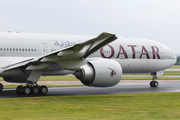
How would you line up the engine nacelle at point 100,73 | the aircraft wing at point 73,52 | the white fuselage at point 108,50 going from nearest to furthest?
the aircraft wing at point 73,52, the engine nacelle at point 100,73, the white fuselage at point 108,50

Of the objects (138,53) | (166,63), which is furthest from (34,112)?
(166,63)

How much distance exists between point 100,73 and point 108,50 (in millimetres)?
4975

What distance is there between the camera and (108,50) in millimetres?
20062

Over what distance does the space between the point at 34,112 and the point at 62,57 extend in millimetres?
4451

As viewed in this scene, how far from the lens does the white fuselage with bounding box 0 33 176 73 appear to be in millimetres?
17266

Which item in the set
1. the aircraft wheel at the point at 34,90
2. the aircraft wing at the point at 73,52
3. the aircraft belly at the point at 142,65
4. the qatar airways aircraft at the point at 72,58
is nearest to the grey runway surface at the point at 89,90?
the aircraft wheel at the point at 34,90

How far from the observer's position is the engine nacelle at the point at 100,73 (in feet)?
50.4

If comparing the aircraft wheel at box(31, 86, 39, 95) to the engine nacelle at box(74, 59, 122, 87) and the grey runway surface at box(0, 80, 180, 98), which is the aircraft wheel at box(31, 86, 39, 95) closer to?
the grey runway surface at box(0, 80, 180, 98)

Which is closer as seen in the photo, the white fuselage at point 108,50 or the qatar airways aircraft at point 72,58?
the qatar airways aircraft at point 72,58

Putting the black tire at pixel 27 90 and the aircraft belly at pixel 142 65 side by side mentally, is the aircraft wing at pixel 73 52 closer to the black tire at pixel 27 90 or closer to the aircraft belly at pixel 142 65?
the black tire at pixel 27 90

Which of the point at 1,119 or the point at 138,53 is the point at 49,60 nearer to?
Result: the point at 1,119

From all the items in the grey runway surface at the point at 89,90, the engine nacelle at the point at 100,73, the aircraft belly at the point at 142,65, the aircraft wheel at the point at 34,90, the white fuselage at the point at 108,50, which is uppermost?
the white fuselage at the point at 108,50

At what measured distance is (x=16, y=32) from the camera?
60.1 feet

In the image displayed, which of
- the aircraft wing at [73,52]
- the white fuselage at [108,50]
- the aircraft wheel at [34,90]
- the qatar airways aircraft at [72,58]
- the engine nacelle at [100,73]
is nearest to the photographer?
the aircraft wing at [73,52]
